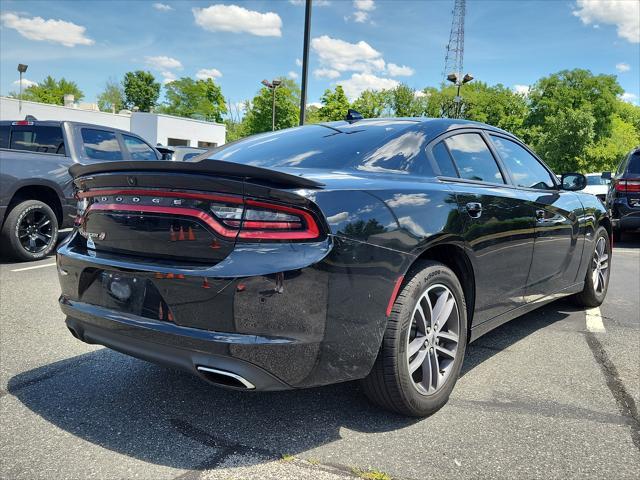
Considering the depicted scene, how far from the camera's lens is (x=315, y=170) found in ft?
8.60

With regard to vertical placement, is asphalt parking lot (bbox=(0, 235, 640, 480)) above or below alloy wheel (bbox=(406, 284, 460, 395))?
below

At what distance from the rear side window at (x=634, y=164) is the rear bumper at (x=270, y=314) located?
8.90 m

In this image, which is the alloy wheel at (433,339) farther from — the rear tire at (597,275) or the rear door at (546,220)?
the rear tire at (597,275)

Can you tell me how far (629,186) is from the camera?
9.52 meters

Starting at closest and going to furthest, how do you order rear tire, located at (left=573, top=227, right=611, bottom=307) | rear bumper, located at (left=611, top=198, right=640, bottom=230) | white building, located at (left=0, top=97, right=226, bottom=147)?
rear tire, located at (left=573, top=227, right=611, bottom=307), rear bumper, located at (left=611, top=198, right=640, bottom=230), white building, located at (left=0, top=97, right=226, bottom=147)

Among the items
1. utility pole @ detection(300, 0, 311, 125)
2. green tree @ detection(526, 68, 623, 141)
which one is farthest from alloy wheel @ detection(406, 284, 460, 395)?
green tree @ detection(526, 68, 623, 141)

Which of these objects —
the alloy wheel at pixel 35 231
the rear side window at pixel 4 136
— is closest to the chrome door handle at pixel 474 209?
the alloy wheel at pixel 35 231

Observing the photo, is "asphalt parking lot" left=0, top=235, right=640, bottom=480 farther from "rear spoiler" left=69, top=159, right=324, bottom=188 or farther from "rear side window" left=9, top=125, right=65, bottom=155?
"rear side window" left=9, top=125, right=65, bottom=155

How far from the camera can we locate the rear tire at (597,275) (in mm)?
4953

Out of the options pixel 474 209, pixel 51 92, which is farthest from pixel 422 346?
pixel 51 92

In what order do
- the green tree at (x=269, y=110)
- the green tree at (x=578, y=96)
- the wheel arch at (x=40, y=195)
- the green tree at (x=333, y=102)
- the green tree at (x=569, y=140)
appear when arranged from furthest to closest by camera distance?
the green tree at (x=269, y=110) < the green tree at (x=333, y=102) < the green tree at (x=578, y=96) < the green tree at (x=569, y=140) < the wheel arch at (x=40, y=195)

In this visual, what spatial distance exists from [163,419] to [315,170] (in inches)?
55.9

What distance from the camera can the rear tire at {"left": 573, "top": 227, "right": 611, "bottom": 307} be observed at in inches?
195

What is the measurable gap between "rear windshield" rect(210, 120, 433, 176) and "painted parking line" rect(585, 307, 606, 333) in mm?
2583
